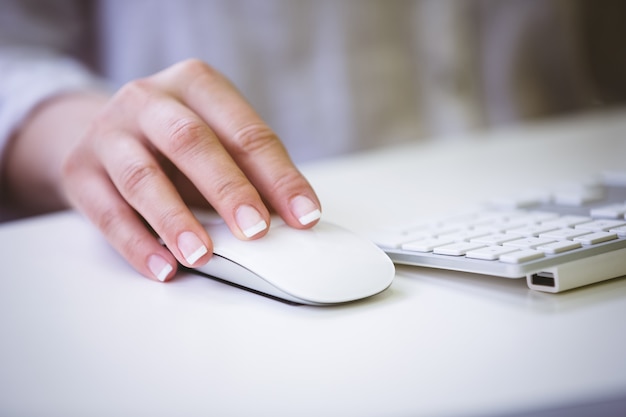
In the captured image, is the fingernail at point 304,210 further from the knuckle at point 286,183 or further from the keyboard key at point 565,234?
the keyboard key at point 565,234

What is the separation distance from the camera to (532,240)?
1.10ft

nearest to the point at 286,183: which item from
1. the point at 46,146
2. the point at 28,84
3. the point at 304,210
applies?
the point at 304,210

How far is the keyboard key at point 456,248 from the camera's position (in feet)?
1.13

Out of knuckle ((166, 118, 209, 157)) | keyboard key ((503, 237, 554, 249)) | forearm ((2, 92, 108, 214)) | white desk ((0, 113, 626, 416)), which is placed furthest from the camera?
forearm ((2, 92, 108, 214))

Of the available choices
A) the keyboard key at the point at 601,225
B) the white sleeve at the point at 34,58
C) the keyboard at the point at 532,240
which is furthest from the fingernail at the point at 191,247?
the white sleeve at the point at 34,58

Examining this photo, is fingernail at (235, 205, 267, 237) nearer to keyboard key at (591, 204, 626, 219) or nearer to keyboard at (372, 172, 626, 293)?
keyboard at (372, 172, 626, 293)

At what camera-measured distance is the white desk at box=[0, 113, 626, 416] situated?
0.73 ft

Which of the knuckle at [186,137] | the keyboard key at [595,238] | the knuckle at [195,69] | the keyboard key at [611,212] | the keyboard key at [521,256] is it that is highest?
the knuckle at [195,69]

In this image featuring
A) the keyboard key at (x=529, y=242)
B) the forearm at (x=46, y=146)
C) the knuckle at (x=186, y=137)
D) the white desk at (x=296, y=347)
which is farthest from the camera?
the forearm at (x=46, y=146)

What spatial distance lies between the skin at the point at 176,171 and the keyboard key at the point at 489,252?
10 centimetres

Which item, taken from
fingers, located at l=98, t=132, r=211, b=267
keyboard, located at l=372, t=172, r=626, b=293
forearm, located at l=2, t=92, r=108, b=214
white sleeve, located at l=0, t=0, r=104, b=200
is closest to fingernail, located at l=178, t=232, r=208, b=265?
fingers, located at l=98, t=132, r=211, b=267

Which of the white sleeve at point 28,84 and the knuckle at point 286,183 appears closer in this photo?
the knuckle at point 286,183

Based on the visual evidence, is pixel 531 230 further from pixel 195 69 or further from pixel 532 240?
pixel 195 69

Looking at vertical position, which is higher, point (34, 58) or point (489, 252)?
point (34, 58)
